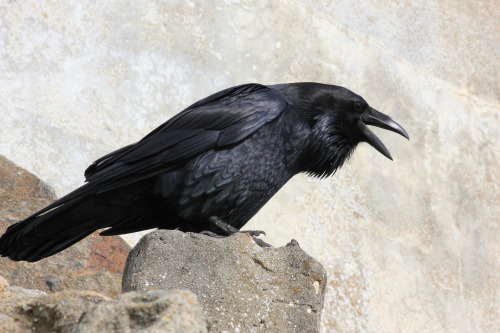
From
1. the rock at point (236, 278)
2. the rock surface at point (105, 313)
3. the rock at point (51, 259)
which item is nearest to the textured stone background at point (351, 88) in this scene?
the rock at point (51, 259)

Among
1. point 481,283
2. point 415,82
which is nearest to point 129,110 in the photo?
point 415,82

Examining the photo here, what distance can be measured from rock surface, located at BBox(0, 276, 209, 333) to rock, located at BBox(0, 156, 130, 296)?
2.26m

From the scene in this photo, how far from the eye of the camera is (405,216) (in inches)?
331

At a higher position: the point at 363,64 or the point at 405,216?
the point at 363,64

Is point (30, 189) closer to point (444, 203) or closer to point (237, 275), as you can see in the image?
point (237, 275)

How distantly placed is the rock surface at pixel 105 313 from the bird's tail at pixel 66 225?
1.65 metres

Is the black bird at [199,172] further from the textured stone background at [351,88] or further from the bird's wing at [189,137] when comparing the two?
the textured stone background at [351,88]

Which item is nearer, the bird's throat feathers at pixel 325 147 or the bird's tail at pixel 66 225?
the bird's tail at pixel 66 225

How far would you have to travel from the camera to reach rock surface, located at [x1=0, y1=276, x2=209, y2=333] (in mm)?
2367

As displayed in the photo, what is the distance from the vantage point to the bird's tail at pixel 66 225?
4266 mm

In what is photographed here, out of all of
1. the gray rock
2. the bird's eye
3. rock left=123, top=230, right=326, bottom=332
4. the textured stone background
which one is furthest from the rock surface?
the textured stone background

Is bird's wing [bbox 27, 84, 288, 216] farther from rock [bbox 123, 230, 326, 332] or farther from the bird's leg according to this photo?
rock [bbox 123, 230, 326, 332]

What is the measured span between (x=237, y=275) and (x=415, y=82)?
5.83 metres

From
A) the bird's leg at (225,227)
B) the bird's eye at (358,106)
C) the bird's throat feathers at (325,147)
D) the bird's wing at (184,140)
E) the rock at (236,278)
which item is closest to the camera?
the rock at (236,278)
